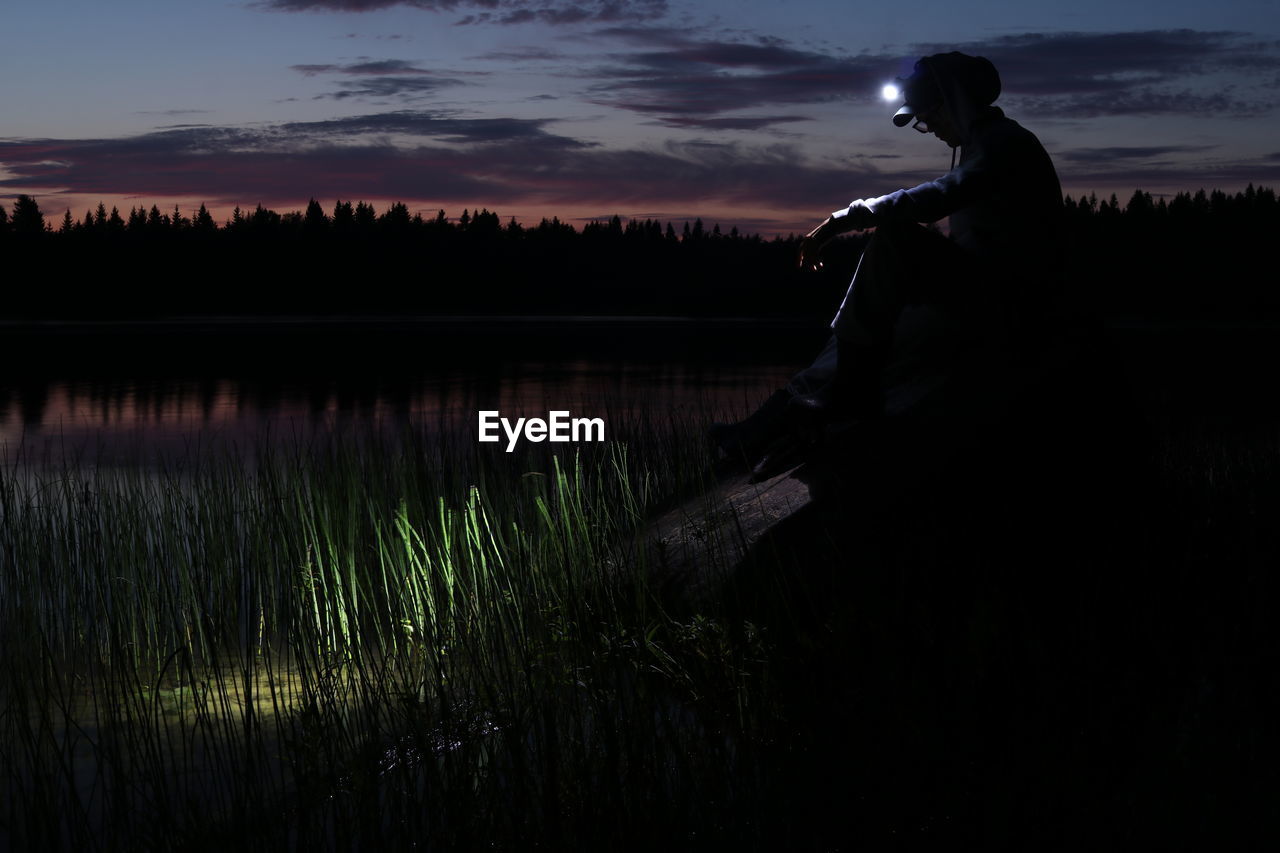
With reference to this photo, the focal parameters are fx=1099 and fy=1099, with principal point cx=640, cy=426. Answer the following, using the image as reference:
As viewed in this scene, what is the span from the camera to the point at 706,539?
437 cm

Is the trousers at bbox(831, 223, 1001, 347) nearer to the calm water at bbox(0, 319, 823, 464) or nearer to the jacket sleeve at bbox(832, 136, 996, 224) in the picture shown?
the jacket sleeve at bbox(832, 136, 996, 224)

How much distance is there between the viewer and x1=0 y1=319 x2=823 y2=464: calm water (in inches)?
566

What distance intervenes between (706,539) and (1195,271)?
72.4 m

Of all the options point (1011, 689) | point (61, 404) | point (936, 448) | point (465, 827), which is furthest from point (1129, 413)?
point (61, 404)

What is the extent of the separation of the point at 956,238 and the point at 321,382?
23.7 m

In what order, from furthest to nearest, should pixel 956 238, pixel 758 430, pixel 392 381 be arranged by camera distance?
pixel 392 381 < pixel 758 430 < pixel 956 238

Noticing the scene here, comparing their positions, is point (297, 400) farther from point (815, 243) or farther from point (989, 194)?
point (989, 194)

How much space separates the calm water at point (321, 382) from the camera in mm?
14367

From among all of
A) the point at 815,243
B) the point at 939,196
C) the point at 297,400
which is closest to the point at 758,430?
the point at 815,243

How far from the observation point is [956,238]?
4.15m

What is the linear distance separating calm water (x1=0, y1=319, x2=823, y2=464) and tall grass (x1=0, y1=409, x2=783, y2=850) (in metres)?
1.20

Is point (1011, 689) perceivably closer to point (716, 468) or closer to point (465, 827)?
point (465, 827)

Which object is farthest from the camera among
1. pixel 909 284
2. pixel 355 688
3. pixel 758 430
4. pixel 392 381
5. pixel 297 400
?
pixel 392 381

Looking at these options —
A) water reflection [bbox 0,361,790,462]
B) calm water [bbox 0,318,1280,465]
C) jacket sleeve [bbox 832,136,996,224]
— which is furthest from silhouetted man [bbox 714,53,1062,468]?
water reflection [bbox 0,361,790,462]
